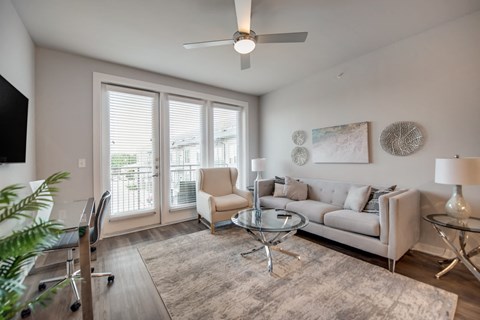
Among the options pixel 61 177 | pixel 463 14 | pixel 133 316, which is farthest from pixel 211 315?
pixel 463 14

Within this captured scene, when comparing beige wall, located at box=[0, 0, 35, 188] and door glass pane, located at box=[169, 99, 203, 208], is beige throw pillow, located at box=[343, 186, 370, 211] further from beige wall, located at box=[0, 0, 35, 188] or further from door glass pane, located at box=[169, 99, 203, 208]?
beige wall, located at box=[0, 0, 35, 188]

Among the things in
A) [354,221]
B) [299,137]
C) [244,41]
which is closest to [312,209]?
[354,221]

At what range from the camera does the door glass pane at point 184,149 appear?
3.86 metres

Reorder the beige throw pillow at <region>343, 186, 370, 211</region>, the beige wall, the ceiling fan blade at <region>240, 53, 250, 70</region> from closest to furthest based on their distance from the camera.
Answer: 1. the beige wall
2. the ceiling fan blade at <region>240, 53, 250, 70</region>
3. the beige throw pillow at <region>343, 186, 370, 211</region>

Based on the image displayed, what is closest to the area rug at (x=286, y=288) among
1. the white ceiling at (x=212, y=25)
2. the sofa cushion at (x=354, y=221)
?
the sofa cushion at (x=354, y=221)

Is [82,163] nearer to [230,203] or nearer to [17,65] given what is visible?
[17,65]

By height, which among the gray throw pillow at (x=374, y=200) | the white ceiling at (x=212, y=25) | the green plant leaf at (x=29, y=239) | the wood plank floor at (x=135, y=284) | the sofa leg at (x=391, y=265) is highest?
the white ceiling at (x=212, y=25)

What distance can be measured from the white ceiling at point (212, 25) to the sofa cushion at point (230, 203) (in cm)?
220

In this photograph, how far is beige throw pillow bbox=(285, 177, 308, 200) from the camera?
11.7ft

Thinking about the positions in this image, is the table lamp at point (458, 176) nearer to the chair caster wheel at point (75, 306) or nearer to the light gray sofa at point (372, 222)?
the light gray sofa at point (372, 222)

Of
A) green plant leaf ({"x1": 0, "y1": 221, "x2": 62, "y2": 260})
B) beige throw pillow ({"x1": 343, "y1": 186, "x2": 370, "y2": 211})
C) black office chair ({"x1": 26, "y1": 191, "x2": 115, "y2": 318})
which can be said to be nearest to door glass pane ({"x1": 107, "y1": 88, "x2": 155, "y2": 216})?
black office chair ({"x1": 26, "y1": 191, "x2": 115, "y2": 318})

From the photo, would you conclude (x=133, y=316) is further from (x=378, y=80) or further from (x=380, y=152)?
(x=378, y=80)

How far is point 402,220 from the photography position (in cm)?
220

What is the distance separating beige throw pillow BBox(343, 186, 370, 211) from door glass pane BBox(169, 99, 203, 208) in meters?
2.71
